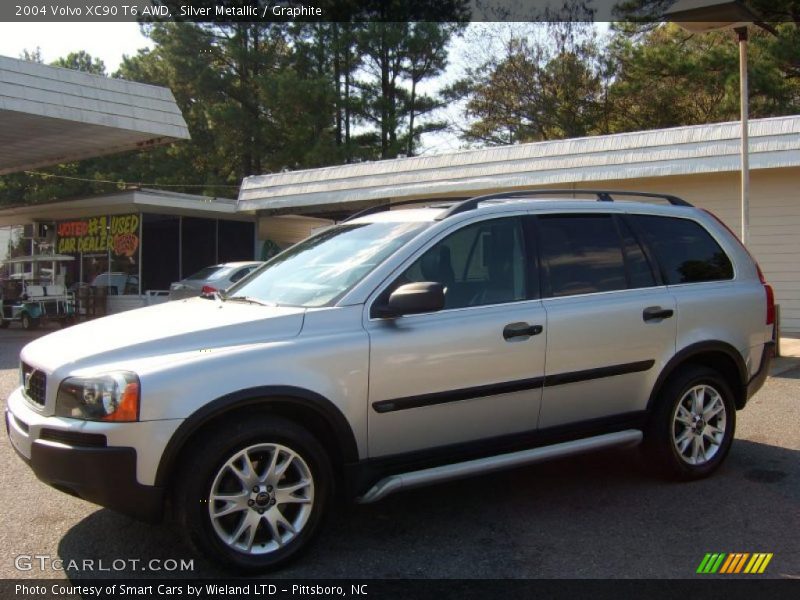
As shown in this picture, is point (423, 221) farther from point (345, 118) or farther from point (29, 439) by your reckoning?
point (345, 118)

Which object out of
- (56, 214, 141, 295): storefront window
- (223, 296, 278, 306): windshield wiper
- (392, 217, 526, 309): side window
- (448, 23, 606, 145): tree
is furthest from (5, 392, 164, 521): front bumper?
(448, 23, 606, 145): tree

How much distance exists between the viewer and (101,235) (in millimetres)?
22938

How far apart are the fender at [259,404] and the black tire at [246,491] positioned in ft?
0.30

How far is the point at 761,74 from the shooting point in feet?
64.0

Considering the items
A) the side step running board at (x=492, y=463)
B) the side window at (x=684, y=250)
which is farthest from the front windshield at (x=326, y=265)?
the side window at (x=684, y=250)

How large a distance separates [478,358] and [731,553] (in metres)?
1.64

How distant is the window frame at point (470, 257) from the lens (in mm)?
3996

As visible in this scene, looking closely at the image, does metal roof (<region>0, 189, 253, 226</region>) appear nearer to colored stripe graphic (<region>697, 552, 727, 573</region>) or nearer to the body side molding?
the body side molding

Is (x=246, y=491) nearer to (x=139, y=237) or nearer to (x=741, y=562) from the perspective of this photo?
(x=741, y=562)

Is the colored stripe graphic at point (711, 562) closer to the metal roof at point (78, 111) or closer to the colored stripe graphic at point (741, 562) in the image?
the colored stripe graphic at point (741, 562)

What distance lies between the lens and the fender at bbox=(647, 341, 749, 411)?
4.85 metres

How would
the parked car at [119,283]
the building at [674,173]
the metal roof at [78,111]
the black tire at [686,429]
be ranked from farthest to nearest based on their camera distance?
1. the parked car at [119,283]
2. the metal roof at [78,111]
3. the building at [674,173]
4. the black tire at [686,429]

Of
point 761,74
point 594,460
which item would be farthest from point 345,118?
point 594,460

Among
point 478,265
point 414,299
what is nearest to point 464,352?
point 414,299
